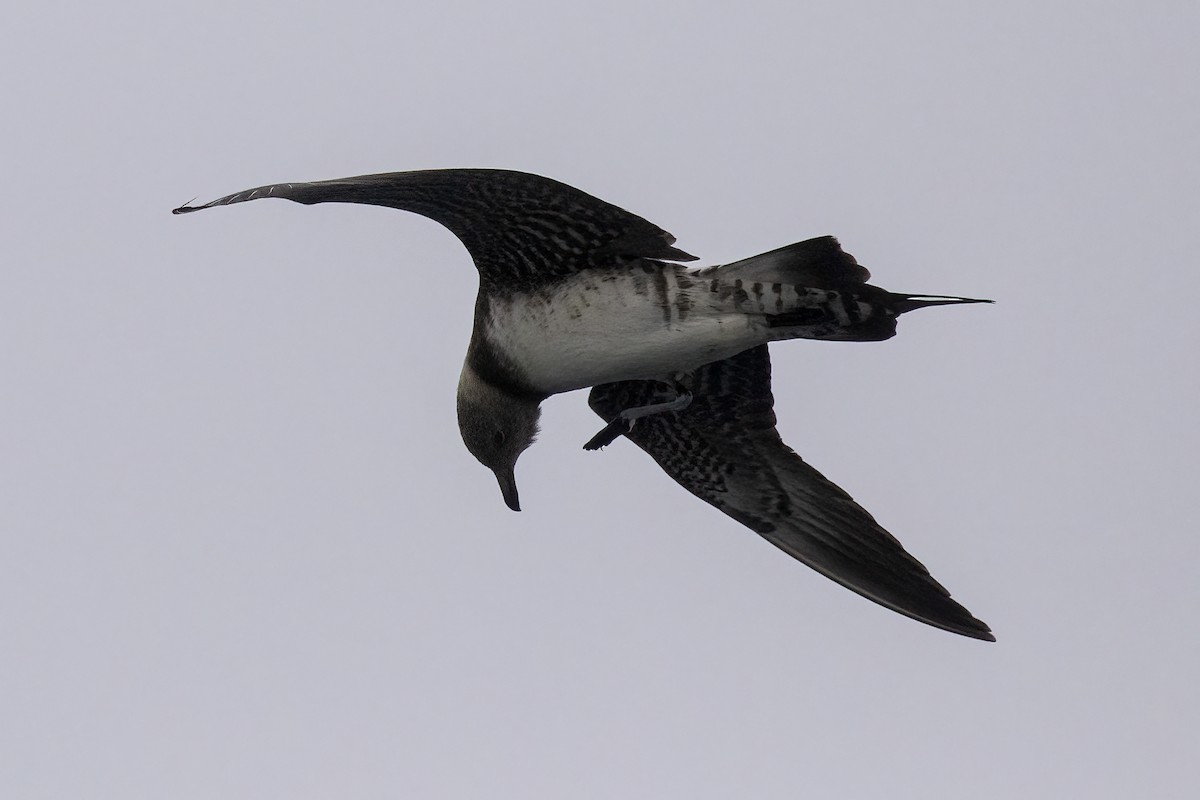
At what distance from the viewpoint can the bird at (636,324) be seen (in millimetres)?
9711

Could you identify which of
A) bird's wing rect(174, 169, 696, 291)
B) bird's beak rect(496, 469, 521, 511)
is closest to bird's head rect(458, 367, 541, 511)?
bird's beak rect(496, 469, 521, 511)

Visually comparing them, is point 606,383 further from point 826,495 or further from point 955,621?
point 955,621

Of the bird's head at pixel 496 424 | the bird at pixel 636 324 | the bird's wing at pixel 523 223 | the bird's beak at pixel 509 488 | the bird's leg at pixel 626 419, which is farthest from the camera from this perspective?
the bird's beak at pixel 509 488

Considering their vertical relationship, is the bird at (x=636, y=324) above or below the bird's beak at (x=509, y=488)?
above

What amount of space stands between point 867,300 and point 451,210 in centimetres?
234

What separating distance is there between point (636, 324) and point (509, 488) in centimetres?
164

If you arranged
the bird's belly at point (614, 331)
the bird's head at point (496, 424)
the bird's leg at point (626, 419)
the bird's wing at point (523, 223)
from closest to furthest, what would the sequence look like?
the bird's wing at point (523, 223), the bird's belly at point (614, 331), the bird's leg at point (626, 419), the bird's head at point (496, 424)

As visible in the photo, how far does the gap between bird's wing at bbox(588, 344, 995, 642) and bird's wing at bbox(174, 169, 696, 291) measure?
133 cm

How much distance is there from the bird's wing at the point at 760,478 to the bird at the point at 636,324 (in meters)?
0.01

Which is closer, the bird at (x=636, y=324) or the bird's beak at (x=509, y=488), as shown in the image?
the bird at (x=636, y=324)

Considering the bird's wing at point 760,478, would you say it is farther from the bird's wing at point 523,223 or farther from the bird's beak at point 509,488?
the bird's wing at point 523,223

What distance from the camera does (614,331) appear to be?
33.0 ft

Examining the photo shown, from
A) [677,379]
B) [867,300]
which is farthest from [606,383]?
[867,300]

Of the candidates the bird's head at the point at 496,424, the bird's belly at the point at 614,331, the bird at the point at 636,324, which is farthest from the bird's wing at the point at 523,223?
the bird's head at the point at 496,424
